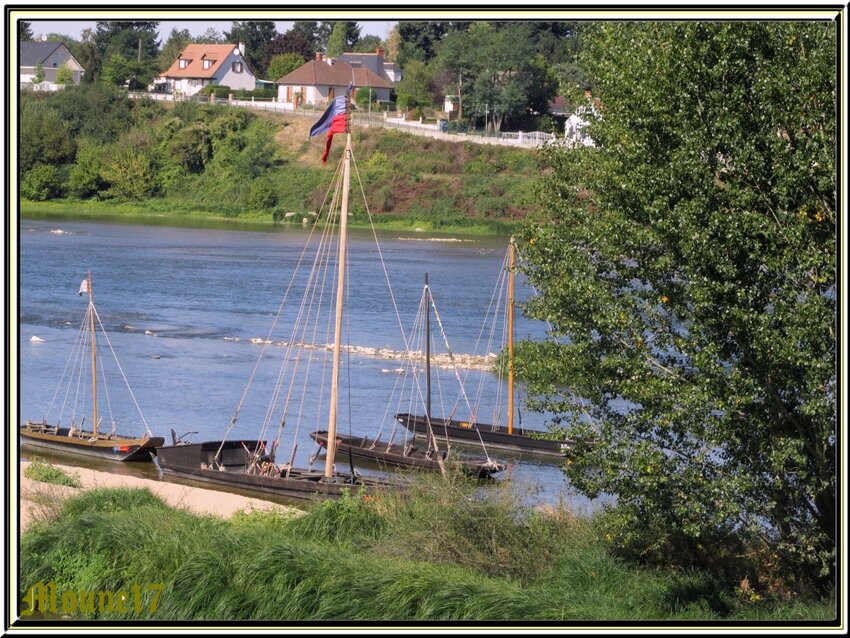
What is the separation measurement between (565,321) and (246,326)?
28.4m

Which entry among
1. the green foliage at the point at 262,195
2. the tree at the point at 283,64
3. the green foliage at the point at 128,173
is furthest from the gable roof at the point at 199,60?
the green foliage at the point at 262,195

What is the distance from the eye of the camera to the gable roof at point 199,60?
284 feet

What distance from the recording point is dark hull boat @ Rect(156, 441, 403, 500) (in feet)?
70.8

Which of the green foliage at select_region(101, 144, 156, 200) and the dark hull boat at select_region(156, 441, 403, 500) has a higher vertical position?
the green foliage at select_region(101, 144, 156, 200)

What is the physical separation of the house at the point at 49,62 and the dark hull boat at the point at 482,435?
6691 cm

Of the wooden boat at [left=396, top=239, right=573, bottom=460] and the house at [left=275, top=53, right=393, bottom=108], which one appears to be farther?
the house at [left=275, top=53, right=393, bottom=108]

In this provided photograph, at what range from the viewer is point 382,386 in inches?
1316

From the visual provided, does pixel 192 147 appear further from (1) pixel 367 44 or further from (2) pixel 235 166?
(1) pixel 367 44

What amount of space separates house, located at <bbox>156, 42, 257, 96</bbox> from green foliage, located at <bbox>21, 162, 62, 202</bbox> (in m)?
14.9

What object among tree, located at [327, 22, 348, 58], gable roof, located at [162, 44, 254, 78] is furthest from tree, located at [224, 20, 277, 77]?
tree, located at [327, 22, 348, 58]

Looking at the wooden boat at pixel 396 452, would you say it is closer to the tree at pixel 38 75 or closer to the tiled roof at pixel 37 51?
the tree at pixel 38 75

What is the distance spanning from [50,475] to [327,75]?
59.1 metres

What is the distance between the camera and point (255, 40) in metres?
84.3

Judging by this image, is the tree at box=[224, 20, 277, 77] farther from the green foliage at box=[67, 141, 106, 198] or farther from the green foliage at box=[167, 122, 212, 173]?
the green foliage at box=[67, 141, 106, 198]
